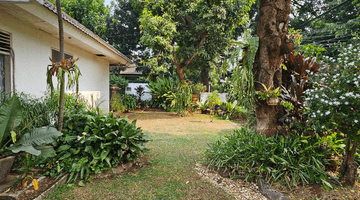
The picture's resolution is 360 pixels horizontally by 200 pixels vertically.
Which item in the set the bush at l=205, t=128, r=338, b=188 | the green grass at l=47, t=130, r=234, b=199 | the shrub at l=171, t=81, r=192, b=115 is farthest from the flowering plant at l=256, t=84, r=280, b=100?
the shrub at l=171, t=81, r=192, b=115

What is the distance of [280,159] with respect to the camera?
263cm

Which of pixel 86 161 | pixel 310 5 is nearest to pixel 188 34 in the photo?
pixel 86 161

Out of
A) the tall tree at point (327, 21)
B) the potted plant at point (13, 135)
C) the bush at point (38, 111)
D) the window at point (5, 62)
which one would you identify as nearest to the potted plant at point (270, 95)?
the potted plant at point (13, 135)

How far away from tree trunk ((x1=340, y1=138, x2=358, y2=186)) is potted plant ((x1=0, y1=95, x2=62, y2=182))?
11.9 ft

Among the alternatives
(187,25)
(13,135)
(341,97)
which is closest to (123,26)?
(187,25)

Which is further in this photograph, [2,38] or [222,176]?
[2,38]

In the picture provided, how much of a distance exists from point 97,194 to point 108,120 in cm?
107

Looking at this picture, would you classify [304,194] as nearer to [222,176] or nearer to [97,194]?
[222,176]

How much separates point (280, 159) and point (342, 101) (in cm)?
98

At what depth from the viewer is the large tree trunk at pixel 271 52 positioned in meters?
3.05

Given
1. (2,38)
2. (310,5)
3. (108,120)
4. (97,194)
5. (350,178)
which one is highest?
(310,5)

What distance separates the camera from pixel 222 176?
9.79 ft

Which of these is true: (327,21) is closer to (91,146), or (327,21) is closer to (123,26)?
(123,26)

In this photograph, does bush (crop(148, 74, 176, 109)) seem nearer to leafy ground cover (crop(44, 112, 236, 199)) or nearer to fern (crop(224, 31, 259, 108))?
leafy ground cover (crop(44, 112, 236, 199))
